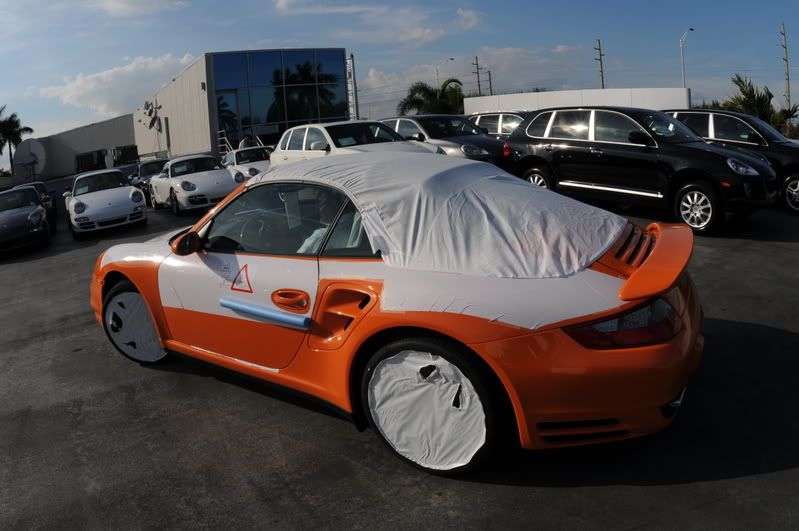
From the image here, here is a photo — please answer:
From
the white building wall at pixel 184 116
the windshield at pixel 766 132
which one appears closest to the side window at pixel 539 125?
the windshield at pixel 766 132

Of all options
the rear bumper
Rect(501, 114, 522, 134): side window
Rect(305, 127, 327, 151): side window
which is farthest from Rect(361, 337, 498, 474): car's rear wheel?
Rect(501, 114, 522, 134): side window

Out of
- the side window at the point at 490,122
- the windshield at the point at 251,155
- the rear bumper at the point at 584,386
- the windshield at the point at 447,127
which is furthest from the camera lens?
the windshield at the point at 251,155

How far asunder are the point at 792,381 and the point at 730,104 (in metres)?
19.5

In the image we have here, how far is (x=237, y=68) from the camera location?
109 feet

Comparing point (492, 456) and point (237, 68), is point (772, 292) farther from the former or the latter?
point (237, 68)

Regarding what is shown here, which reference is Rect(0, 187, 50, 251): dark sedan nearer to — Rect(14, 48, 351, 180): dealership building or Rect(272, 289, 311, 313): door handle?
Rect(272, 289, 311, 313): door handle

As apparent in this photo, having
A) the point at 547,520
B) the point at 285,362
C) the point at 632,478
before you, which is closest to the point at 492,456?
the point at 547,520

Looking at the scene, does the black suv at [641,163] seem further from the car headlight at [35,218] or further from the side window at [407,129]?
the car headlight at [35,218]

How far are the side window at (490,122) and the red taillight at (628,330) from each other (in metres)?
15.7

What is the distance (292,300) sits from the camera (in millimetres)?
3447

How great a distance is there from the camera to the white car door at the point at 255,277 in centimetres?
350

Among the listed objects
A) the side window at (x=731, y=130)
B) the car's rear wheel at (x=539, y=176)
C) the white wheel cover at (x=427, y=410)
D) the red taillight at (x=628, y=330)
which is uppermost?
the side window at (x=731, y=130)

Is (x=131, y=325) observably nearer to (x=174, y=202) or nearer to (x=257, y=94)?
(x=174, y=202)

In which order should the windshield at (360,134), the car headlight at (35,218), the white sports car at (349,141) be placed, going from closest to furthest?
the white sports car at (349,141) → the windshield at (360,134) → the car headlight at (35,218)
